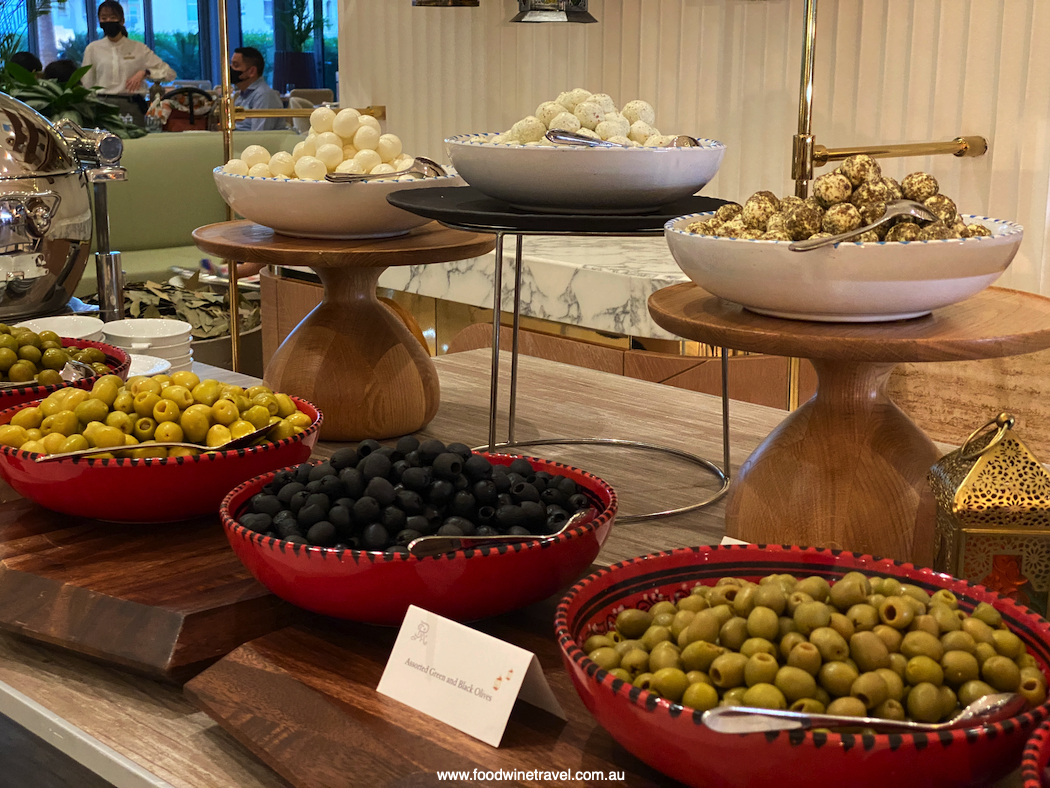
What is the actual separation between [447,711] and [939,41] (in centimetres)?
178

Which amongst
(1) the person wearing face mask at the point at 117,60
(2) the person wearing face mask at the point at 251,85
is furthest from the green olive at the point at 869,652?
(1) the person wearing face mask at the point at 117,60

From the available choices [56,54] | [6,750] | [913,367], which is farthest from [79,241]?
[56,54]

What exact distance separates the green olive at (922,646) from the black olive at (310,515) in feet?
1.25

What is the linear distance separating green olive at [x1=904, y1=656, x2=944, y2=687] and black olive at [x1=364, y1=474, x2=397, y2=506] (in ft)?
1.17

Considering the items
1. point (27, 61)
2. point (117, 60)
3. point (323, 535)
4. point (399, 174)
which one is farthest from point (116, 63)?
point (323, 535)

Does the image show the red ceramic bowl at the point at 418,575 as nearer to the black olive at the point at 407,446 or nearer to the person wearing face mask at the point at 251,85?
the black olive at the point at 407,446

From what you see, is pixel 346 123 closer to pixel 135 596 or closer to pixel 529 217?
pixel 529 217

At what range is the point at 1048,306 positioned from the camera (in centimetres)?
82

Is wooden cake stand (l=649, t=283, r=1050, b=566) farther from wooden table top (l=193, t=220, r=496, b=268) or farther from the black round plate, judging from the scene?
wooden table top (l=193, t=220, r=496, b=268)

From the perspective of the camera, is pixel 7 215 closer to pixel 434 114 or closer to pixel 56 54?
pixel 434 114

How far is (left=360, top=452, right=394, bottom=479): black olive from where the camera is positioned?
77 centimetres

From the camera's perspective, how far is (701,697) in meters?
0.53

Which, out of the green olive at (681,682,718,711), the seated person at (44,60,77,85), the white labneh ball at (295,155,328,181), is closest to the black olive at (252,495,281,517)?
the green olive at (681,682,718,711)

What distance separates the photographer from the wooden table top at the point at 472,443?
69 cm
